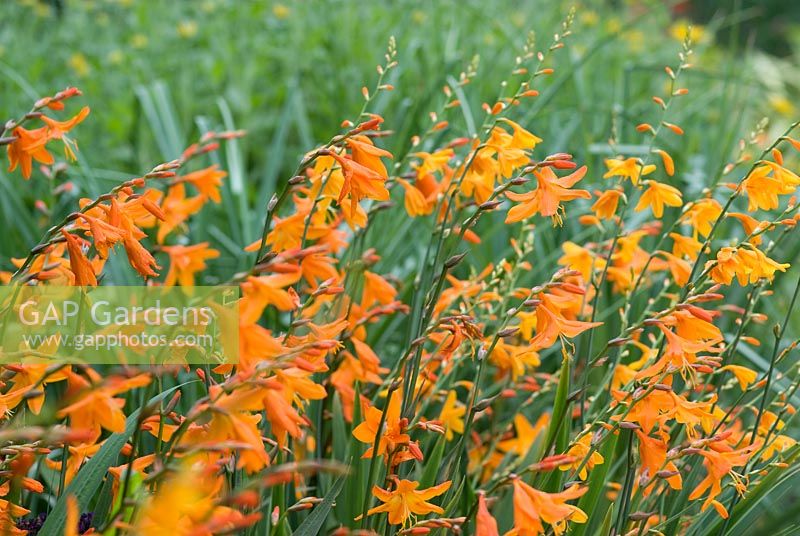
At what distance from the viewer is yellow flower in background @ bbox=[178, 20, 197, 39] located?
5.12 meters

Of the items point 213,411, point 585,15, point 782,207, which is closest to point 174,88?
point 782,207

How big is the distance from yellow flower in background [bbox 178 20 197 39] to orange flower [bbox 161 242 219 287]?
328 centimetres

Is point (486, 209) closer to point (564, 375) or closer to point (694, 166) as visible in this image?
point (564, 375)

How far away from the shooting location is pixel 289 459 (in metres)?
1.89

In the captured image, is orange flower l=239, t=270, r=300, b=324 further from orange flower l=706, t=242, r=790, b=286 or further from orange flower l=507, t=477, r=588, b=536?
orange flower l=706, t=242, r=790, b=286

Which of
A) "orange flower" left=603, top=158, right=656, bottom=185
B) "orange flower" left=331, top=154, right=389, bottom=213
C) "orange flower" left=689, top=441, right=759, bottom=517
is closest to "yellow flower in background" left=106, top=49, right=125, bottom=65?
"orange flower" left=603, top=158, right=656, bottom=185

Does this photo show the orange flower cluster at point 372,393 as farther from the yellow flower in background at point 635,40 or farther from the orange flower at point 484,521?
the yellow flower in background at point 635,40

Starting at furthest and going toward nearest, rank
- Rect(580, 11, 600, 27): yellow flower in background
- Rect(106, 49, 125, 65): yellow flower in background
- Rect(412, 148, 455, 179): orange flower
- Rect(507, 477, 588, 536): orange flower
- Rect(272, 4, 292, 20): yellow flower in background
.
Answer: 1. Rect(580, 11, 600, 27): yellow flower in background
2. Rect(272, 4, 292, 20): yellow flower in background
3. Rect(106, 49, 125, 65): yellow flower in background
4. Rect(412, 148, 455, 179): orange flower
5. Rect(507, 477, 588, 536): orange flower

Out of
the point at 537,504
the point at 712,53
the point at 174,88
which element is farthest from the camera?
the point at 712,53

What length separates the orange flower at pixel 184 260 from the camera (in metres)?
2.01

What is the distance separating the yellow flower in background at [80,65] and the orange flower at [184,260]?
10.5ft

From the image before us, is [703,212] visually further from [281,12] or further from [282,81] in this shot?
[281,12]

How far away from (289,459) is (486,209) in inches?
29.1

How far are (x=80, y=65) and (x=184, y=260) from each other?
11.4 feet
